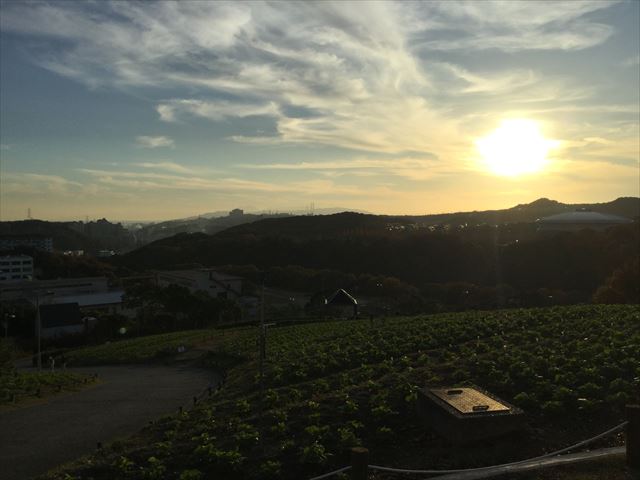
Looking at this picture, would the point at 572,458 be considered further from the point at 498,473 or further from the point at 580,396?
the point at 580,396

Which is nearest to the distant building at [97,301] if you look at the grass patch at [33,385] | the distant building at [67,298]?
the distant building at [67,298]

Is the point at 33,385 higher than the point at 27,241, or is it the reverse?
the point at 27,241

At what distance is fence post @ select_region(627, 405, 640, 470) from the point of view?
6.97m

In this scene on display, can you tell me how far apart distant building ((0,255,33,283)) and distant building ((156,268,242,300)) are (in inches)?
1181

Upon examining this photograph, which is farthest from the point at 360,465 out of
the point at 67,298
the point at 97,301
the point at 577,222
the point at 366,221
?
the point at 366,221

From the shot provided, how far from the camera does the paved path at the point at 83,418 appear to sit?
419 inches

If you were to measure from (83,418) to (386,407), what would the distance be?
25.9 ft

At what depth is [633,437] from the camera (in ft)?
23.0

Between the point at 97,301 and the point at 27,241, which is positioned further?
the point at 27,241

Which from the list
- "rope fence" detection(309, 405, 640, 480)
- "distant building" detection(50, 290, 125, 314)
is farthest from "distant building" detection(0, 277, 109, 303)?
"rope fence" detection(309, 405, 640, 480)

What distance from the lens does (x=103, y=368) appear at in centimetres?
2506

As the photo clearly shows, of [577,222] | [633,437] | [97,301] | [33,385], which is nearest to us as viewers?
[633,437]

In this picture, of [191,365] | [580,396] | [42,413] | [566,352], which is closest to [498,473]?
[580,396]

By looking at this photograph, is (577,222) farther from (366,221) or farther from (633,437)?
(633,437)
